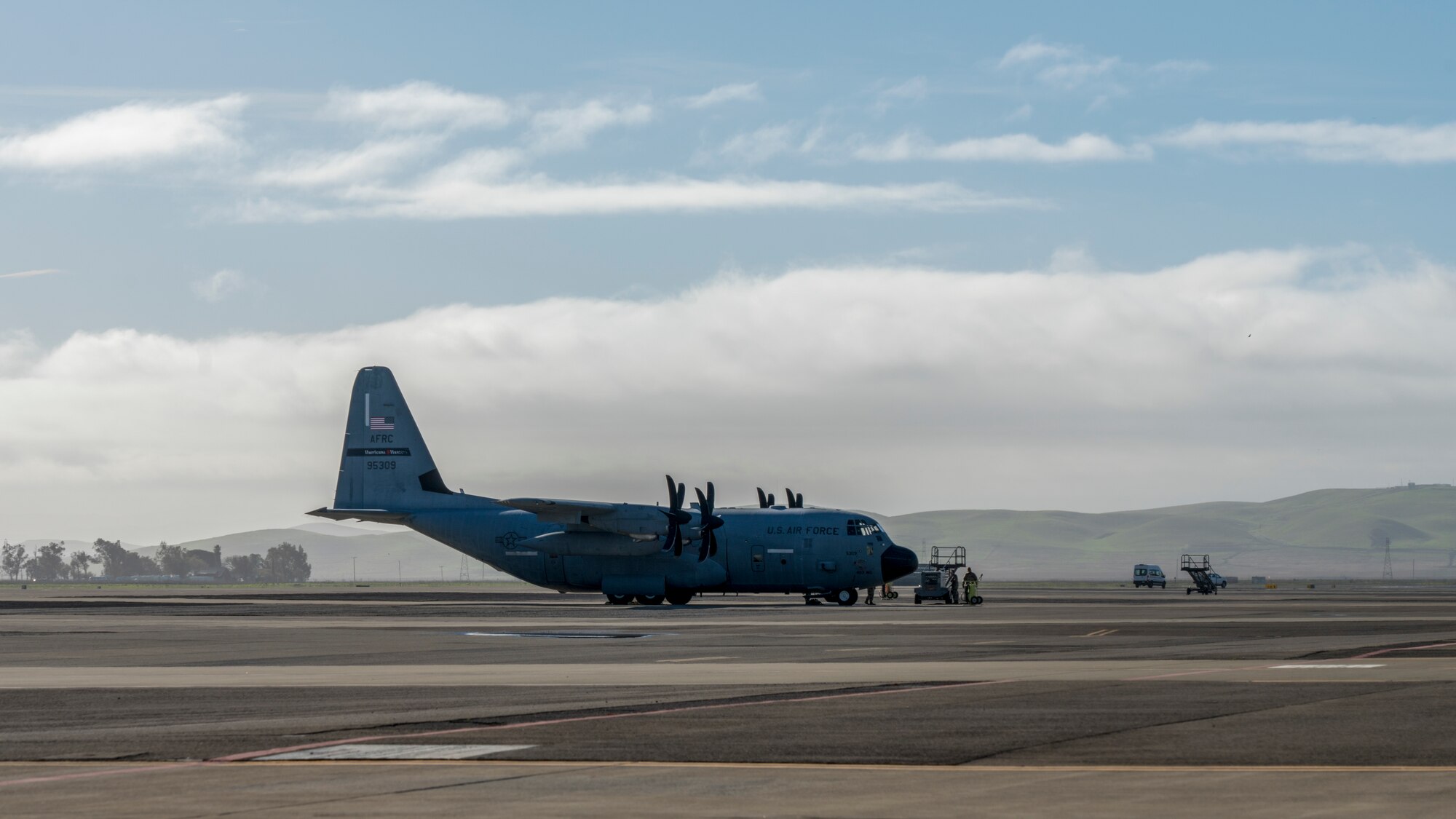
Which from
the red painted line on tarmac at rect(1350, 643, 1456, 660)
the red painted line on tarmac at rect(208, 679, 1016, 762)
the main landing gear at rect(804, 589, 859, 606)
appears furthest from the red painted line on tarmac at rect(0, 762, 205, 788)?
the main landing gear at rect(804, 589, 859, 606)

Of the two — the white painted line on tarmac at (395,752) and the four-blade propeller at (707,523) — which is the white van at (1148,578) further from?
the white painted line on tarmac at (395,752)

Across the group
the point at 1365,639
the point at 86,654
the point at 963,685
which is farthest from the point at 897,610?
the point at 963,685

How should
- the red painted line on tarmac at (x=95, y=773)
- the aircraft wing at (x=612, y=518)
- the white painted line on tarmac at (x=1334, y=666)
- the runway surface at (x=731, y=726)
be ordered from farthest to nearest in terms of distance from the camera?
the aircraft wing at (x=612, y=518)
the white painted line on tarmac at (x=1334, y=666)
the red painted line on tarmac at (x=95, y=773)
the runway surface at (x=731, y=726)

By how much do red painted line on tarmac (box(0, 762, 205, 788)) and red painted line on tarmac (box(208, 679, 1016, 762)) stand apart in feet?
1.30

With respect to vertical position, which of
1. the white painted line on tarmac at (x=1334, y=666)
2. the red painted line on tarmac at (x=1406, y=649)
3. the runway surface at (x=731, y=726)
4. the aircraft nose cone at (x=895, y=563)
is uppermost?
the aircraft nose cone at (x=895, y=563)

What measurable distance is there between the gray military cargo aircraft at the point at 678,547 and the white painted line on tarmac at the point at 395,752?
5342 centimetres

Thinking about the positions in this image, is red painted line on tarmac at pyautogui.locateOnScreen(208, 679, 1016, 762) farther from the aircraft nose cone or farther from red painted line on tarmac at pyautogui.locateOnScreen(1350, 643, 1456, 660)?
the aircraft nose cone

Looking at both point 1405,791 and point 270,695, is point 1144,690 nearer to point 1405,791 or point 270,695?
point 1405,791

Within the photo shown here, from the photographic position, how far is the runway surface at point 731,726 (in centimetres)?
1239

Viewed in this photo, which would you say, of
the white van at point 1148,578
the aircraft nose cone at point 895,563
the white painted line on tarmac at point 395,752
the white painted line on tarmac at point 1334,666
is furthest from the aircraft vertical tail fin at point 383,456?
the white van at point 1148,578

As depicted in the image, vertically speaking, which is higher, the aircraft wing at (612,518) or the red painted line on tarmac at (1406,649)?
the aircraft wing at (612,518)

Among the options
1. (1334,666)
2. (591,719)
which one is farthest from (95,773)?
(1334,666)

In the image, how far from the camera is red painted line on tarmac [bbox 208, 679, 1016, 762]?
1561 centimetres

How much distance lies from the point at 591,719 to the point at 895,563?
55177 mm
